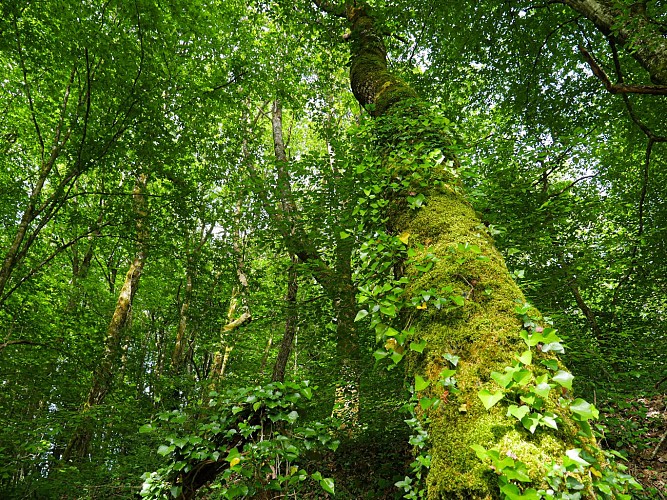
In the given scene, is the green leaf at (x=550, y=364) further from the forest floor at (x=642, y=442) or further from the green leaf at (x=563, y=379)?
the forest floor at (x=642, y=442)

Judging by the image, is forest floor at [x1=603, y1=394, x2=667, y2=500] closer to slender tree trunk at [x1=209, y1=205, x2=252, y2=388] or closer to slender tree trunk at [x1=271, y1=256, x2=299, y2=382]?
slender tree trunk at [x1=271, y1=256, x2=299, y2=382]

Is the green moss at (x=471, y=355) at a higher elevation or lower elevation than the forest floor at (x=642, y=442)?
higher

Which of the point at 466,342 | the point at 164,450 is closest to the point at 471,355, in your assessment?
the point at 466,342

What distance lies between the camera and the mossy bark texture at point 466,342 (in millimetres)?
1227

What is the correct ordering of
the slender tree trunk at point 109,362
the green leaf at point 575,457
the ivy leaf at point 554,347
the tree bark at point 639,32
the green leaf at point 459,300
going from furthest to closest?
the slender tree trunk at point 109,362 → the tree bark at point 639,32 → the green leaf at point 459,300 → the ivy leaf at point 554,347 → the green leaf at point 575,457

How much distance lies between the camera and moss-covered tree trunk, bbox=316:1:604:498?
48.6 inches

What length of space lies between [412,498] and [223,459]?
123 centimetres

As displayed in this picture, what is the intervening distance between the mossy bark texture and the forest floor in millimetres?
3228

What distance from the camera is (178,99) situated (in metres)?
6.02

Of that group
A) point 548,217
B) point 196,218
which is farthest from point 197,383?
point 548,217

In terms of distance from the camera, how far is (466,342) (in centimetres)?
168

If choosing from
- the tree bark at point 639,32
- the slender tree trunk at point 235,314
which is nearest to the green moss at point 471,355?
the tree bark at point 639,32

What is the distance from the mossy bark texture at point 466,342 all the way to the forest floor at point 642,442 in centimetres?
323

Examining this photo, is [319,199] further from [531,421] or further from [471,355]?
[531,421]
